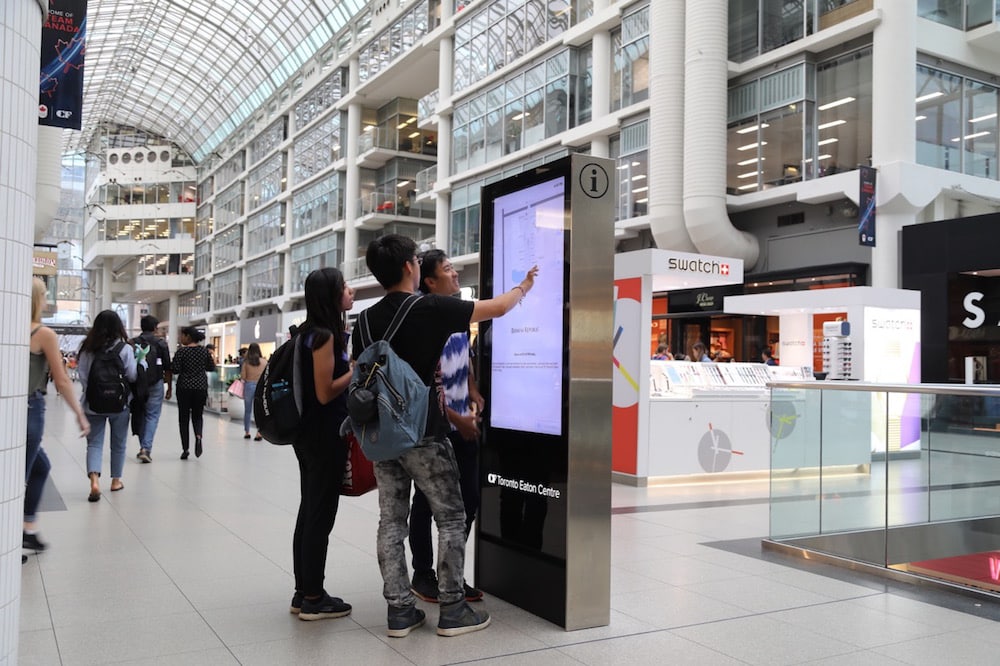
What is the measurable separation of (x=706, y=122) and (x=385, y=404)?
57.7 ft

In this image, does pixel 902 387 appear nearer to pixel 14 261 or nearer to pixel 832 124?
pixel 14 261

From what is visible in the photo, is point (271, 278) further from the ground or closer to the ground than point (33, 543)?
further from the ground

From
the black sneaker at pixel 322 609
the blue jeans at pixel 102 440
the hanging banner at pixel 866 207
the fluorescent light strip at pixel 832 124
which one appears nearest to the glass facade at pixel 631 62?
the fluorescent light strip at pixel 832 124

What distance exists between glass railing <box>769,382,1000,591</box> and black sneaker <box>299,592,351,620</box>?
346cm

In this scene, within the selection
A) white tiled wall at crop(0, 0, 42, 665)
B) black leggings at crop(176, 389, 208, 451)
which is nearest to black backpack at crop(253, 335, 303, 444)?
white tiled wall at crop(0, 0, 42, 665)

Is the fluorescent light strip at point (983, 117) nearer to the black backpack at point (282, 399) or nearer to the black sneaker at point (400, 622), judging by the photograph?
the black backpack at point (282, 399)

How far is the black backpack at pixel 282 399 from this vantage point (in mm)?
3938

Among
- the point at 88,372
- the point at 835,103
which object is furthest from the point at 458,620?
the point at 835,103

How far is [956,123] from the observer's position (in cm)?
1867

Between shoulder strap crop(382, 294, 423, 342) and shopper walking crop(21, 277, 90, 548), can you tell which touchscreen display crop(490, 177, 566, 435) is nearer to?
shoulder strap crop(382, 294, 423, 342)

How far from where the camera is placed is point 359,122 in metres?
38.1

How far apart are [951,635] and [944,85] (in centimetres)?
1777

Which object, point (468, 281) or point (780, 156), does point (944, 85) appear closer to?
point (780, 156)

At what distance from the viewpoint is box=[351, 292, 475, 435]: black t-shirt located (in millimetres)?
3656
